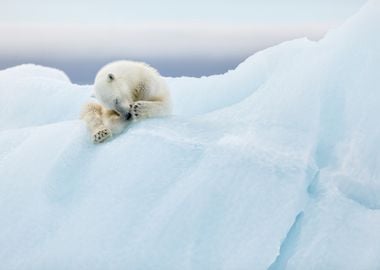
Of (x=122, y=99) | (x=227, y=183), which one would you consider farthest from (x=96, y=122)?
(x=227, y=183)

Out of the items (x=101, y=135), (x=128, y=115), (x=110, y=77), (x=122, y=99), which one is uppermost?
(x=110, y=77)

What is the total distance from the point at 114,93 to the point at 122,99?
0.08 metres

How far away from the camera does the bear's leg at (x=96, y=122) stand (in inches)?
191

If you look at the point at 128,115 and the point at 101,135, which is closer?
the point at 101,135

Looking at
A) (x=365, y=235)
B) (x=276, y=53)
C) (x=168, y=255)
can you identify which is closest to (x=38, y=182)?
(x=168, y=255)

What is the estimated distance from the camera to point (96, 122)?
196 inches

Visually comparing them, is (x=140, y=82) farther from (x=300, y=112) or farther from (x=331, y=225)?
(x=331, y=225)

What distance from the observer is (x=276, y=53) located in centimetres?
701

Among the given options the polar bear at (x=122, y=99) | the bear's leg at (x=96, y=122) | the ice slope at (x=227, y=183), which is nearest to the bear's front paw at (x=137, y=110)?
the polar bear at (x=122, y=99)

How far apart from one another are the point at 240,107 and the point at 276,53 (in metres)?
1.99

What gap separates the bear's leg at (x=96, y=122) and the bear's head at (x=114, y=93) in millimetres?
131

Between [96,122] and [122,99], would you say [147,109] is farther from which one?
[96,122]

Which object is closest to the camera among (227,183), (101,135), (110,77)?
(227,183)

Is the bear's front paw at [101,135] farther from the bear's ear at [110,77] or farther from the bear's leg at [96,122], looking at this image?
the bear's ear at [110,77]
